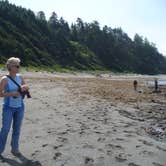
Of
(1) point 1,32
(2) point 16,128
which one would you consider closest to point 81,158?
(2) point 16,128

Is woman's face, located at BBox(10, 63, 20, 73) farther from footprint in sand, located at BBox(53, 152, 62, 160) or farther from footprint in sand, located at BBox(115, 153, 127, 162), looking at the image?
footprint in sand, located at BBox(115, 153, 127, 162)

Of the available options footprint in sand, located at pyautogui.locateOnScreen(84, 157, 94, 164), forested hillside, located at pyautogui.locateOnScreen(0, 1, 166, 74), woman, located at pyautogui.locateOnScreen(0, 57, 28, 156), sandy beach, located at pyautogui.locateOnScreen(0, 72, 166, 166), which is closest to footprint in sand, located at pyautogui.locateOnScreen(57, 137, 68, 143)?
sandy beach, located at pyautogui.locateOnScreen(0, 72, 166, 166)

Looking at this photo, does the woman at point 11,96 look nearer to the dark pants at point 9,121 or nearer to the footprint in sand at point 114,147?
the dark pants at point 9,121

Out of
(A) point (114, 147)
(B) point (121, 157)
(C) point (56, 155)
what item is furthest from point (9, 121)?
(A) point (114, 147)

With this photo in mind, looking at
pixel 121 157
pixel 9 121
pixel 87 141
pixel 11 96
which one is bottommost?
pixel 121 157

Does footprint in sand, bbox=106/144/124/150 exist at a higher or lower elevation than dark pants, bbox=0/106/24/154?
lower

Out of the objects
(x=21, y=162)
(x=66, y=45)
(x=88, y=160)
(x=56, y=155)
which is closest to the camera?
(x=21, y=162)

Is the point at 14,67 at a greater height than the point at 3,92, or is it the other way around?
the point at 14,67

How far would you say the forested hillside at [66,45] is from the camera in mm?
106625

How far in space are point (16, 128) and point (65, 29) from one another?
16068cm

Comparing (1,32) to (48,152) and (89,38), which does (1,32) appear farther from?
(48,152)

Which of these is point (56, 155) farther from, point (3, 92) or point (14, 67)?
point (14, 67)

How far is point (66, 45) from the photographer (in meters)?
134

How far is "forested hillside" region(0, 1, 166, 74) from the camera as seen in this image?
106625 millimetres
